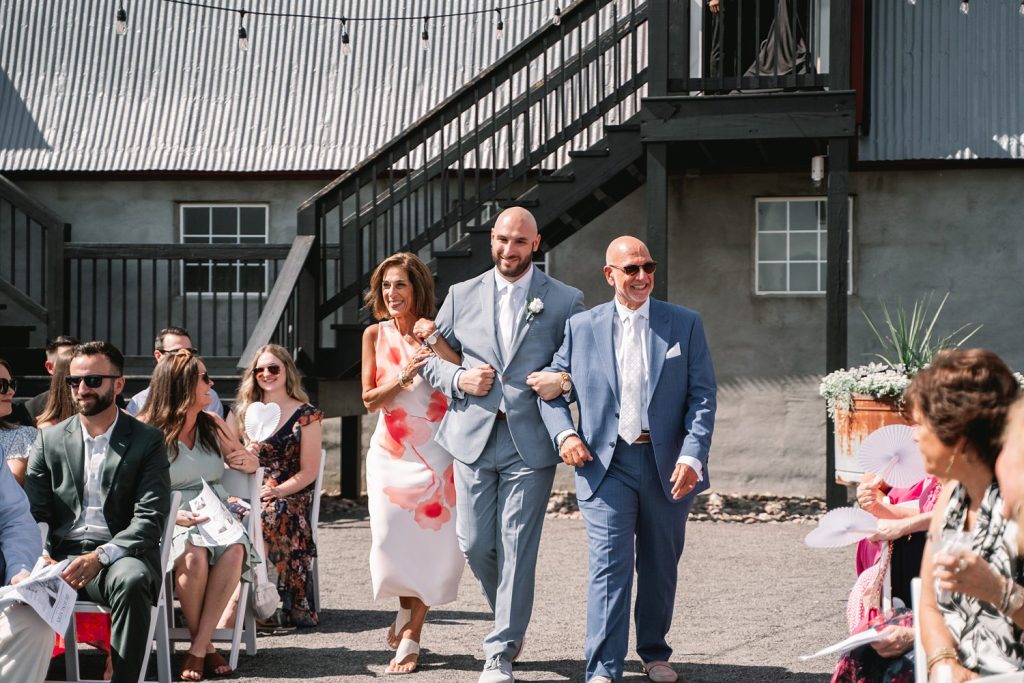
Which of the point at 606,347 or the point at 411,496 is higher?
the point at 606,347

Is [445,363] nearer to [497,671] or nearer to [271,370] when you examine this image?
[497,671]

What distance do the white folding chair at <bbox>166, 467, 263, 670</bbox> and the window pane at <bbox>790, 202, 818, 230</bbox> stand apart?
854cm

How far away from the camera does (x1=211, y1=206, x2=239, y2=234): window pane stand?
15.4 meters

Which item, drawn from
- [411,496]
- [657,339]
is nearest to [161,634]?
[411,496]

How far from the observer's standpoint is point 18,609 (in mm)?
4926

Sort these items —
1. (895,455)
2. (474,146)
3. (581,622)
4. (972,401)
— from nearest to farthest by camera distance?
(972,401) < (895,455) < (581,622) < (474,146)

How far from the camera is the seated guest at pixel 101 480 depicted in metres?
5.65

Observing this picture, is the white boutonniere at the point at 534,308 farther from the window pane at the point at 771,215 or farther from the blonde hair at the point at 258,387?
the window pane at the point at 771,215

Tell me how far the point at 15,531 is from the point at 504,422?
2093 millimetres

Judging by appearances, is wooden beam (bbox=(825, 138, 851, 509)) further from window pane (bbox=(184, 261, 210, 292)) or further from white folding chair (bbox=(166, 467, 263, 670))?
window pane (bbox=(184, 261, 210, 292))

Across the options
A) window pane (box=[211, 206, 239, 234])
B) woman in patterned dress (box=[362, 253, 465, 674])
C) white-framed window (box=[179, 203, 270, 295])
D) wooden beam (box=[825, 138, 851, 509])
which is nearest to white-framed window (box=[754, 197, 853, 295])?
wooden beam (box=[825, 138, 851, 509])

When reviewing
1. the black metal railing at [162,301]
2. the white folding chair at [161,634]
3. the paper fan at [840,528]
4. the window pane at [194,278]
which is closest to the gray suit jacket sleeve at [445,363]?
the white folding chair at [161,634]

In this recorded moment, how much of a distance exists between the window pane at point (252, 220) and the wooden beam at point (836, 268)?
6575 millimetres

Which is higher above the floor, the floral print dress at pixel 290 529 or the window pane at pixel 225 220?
the window pane at pixel 225 220
